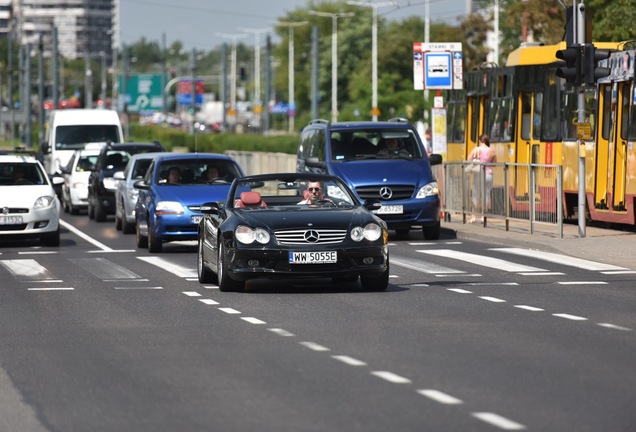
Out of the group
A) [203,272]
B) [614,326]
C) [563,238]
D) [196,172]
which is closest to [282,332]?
[614,326]

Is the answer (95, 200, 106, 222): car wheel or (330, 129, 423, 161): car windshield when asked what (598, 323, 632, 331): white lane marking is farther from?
(95, 200, 106, 222): car wheel

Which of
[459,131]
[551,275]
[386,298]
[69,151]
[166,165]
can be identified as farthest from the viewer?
[69,151]

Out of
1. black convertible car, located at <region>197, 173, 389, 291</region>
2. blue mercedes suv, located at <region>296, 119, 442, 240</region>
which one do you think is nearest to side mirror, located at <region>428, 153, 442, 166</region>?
blue mercedes suv, located at <region>296, 119, 442, 240</region>

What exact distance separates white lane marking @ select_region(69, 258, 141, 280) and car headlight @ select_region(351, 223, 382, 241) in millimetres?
3903

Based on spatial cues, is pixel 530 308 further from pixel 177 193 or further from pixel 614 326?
pixel 177 193

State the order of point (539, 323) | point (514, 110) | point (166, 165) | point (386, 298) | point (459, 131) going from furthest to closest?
point (459, 131) < point (514, 110) < point (166, 165) < point (386, 298) < point (539, 323)

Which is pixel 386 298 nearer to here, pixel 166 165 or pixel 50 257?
pixel 50 257

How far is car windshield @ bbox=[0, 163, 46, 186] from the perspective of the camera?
29188mm

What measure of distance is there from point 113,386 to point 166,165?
56.4ft

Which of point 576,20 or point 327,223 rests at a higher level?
point 576,20

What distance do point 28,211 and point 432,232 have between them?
657cm

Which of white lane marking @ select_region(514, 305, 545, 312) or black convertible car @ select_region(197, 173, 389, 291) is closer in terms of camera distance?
white lane marking @ select_region(514, 305, 545, 312)

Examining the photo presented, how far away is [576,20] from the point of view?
2647cm

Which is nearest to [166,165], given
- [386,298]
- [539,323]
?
[386,298]
